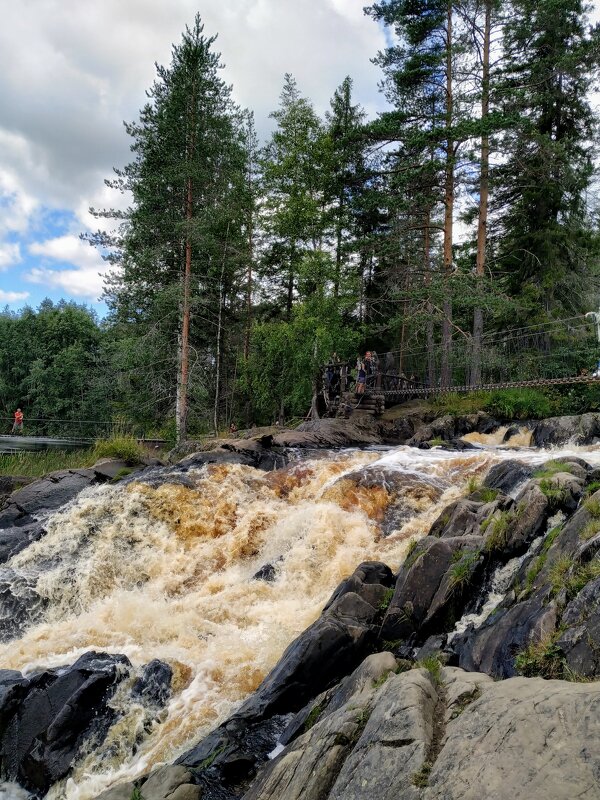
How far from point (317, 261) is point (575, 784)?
1974 centimetres

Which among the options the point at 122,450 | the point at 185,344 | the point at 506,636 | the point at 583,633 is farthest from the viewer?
the point at 185,344

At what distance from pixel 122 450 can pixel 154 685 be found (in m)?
9.32

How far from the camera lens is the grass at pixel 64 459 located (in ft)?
46.0

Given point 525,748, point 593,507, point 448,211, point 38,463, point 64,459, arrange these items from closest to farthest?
point 525,748 → point 593,507 → point 38,463 → point 64,459 → point 448,211

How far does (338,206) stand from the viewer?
24.1m

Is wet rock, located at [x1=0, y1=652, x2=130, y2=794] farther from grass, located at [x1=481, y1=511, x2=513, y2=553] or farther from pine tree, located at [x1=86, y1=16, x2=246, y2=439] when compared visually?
pine tree, located at [x1=86, y1=16, x2=246, y2=439]

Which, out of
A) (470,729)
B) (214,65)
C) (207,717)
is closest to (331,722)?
(470,729)

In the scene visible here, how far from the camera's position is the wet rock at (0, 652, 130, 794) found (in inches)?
190

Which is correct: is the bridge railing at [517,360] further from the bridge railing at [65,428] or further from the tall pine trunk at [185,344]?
the bridge railing at [65,428]

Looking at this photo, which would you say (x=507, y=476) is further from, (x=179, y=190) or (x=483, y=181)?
(x=179, y=190)

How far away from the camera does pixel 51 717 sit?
16.8ft

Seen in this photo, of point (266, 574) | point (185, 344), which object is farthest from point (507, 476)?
point (185, 344)

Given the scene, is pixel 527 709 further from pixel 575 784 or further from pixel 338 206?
pixel 338 206

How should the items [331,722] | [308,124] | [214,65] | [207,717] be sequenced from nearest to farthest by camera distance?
[331,722]
[207,717]
[214,65]
[308,124]
